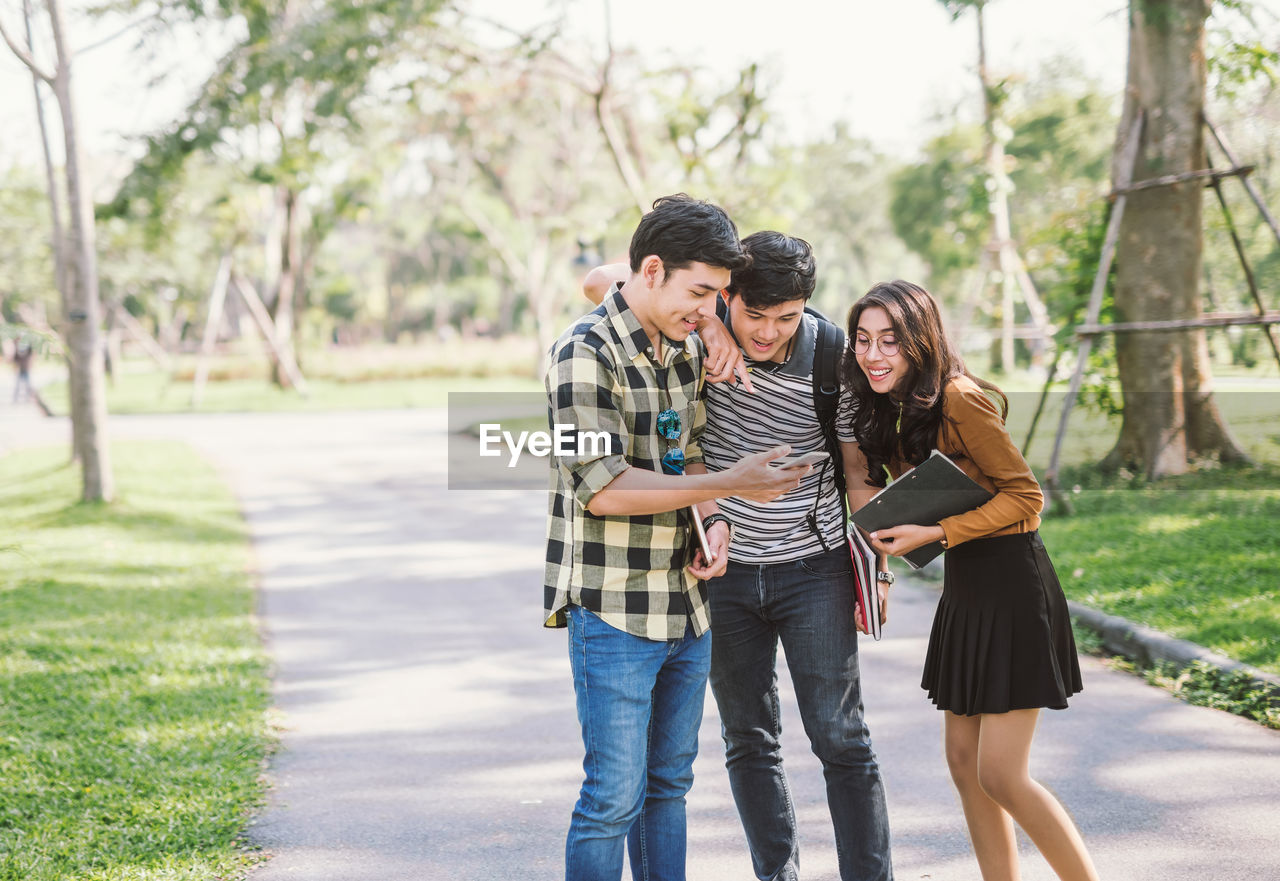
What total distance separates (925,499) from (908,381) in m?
0.31

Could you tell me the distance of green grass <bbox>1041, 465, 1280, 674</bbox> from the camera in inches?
223

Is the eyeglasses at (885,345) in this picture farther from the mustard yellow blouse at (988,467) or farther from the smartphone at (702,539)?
the smartphone at (702,539)

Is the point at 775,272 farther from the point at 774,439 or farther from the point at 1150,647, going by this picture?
the point at 1150,647

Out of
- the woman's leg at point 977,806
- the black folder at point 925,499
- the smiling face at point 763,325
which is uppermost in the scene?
the smiling face at point 763,325

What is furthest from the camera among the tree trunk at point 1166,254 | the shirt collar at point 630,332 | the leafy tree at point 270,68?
the leafy tree at point 270,68

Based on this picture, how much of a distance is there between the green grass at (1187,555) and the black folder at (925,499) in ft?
10.0

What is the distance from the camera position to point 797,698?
3.03 metres

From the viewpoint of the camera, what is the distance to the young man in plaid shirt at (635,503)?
8.12 feet

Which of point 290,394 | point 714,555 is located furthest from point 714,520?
point 290,394

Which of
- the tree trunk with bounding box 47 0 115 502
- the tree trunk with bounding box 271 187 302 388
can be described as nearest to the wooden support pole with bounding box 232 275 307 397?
the tree trunk with bounding box 271 187 302 388

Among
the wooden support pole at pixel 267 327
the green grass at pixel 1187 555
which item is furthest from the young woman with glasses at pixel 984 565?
the wooden support pole at pixel 267 327

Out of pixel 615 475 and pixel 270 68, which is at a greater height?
pixel 270 68

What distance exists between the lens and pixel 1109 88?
33094mm

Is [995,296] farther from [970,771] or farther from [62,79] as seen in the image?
[970,771]
